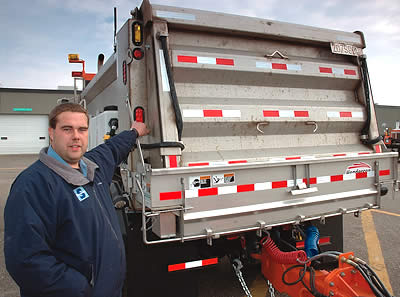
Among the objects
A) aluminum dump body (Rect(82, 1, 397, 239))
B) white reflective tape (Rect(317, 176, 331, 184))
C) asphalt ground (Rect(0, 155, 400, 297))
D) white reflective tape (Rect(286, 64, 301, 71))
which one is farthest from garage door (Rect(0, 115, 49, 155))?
white reflective tape (Rect(317, 176, 331, 184))

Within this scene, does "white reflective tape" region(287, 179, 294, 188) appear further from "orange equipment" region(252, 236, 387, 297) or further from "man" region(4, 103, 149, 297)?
"man" region(4, 103, 149, 297)

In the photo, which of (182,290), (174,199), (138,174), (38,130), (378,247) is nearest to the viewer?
(174,199)

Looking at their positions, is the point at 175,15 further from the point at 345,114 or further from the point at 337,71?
the point at 345,114

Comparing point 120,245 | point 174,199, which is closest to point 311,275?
point 174,199

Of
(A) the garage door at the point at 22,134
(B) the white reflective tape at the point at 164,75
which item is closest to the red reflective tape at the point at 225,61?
(B) the white reflective tape at the point at 164,75

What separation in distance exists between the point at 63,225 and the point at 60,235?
50 millimetres

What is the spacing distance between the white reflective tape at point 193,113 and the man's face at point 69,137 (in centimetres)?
97

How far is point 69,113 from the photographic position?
5.86ft

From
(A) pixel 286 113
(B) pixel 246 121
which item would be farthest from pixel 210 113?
(A) pixel 286 113

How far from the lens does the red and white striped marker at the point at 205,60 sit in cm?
268

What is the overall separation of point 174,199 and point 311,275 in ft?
3.73

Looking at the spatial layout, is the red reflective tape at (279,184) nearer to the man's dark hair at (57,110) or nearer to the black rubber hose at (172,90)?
the black rubber hose at (172,90)

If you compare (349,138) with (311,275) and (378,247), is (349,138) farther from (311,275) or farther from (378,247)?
(378,247)

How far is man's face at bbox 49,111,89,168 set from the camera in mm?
1749
